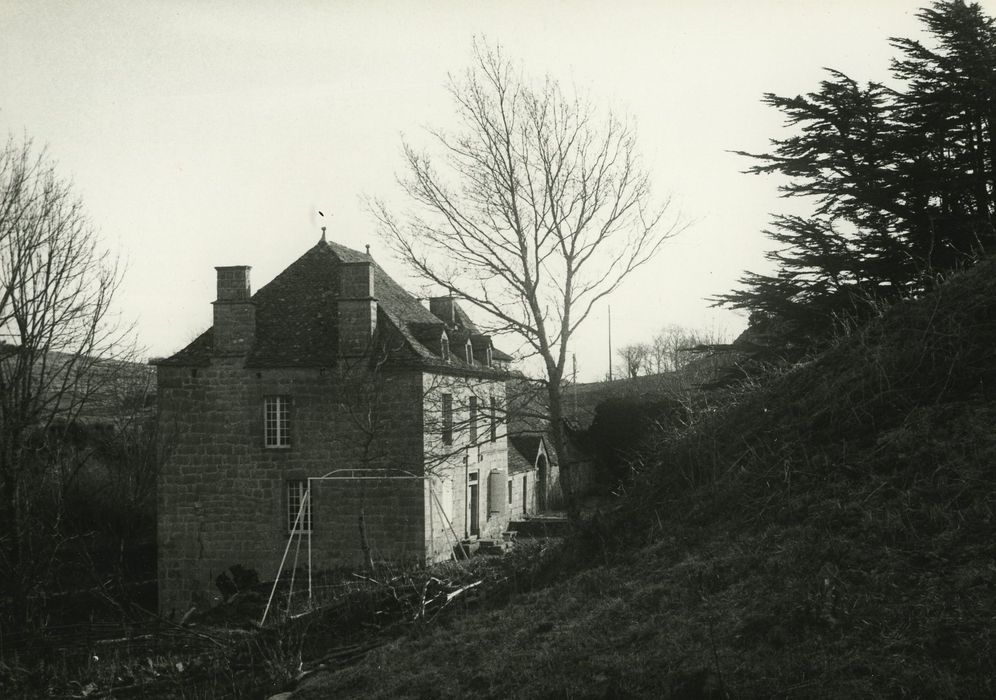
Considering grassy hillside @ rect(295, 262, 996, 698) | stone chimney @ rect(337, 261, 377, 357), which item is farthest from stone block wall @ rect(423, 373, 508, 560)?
grassy hillside @ rect(295, 262, 996, 698)

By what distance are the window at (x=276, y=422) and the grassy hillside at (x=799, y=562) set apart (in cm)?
1579

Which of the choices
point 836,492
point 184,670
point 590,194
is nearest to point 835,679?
point 836,492

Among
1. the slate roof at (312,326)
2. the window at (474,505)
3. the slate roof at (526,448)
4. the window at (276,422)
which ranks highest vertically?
the slate roof at (312,326)

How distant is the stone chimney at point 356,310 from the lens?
79.3ft

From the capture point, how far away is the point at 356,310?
956 inches

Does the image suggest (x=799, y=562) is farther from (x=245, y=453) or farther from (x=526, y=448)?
(x=526, y=448)

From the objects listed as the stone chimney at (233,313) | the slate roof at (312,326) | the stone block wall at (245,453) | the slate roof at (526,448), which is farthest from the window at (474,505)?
the stone chimney at (233,313)

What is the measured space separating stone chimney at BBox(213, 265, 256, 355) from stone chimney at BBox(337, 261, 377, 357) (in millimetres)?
2757

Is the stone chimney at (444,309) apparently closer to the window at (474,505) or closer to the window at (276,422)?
the window at (474,505)

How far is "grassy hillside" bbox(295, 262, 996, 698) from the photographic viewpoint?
5.43 m

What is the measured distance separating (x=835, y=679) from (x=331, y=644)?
6659 mm

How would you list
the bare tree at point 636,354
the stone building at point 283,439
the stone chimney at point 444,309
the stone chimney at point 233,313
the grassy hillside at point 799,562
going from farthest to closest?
1. the bare tree at point 636,354
2. the stone chimney at point 444,309
3. the stone chimney at point 233,313
4. the stone building at point 283,439
5. the grassy hillside at point 799,562

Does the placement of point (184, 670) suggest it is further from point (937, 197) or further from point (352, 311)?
point (937, 197)

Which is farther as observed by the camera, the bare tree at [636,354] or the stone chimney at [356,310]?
the bare tree at [636,354]
